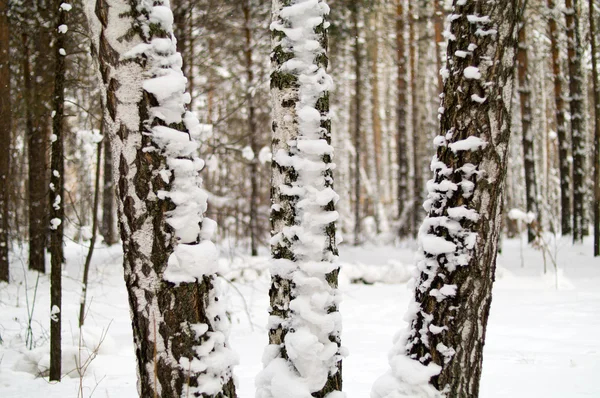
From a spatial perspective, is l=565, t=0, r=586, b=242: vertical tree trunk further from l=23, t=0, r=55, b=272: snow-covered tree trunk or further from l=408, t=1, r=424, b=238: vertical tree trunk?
l=23, t=0, r=55, b=272: snow-covered tree trunk

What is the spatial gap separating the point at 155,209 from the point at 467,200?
1.34 m

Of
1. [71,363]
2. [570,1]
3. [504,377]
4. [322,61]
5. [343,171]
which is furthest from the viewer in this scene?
[343,171]

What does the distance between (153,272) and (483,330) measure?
4.89 feet

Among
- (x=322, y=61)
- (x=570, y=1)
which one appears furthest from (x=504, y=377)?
(x=570, y=1)

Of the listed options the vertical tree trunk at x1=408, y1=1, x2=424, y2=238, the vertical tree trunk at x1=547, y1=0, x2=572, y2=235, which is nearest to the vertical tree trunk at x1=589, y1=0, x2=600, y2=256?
the vertical tree trunk at x1=547, y1=0, x2=572, y2=235

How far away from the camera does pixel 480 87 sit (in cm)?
208

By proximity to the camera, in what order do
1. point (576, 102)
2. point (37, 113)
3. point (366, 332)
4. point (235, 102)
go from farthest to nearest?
point (235, 102) < point (576, 102) < point (37, 113) < point (366, 332)

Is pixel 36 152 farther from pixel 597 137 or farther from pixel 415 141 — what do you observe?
pixel 597 137

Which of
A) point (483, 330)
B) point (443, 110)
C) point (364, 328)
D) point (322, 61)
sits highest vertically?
point (322, 61)

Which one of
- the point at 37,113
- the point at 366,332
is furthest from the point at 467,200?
the point at 37,113

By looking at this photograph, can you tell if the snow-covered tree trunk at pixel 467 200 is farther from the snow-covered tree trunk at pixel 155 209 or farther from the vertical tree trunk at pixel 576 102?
the vertical tree trunk at pixel 576 102

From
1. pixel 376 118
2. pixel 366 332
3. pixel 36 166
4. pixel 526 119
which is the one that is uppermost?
pixel 376 118

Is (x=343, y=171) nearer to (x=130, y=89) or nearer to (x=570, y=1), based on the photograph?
(x=570, y=1)

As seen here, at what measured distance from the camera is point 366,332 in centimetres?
559
